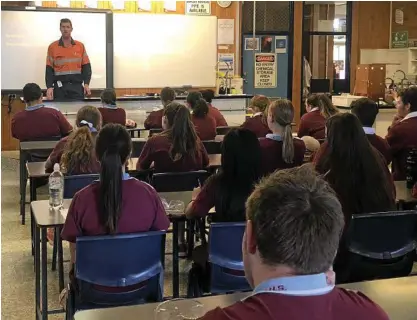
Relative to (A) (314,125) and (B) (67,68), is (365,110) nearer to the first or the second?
(A) (314,125)

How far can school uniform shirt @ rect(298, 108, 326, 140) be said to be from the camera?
229 inches

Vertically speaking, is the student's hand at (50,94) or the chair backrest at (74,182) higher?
the student's hand at (50,94)

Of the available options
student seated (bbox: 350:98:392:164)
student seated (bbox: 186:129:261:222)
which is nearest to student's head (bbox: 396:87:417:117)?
student seated (bbox: 350:98:392:164)

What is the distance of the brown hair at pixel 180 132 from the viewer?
4.27m

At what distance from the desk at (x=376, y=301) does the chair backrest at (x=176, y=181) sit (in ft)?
6.39

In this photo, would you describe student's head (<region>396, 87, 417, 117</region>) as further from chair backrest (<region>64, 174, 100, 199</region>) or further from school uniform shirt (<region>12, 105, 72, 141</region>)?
school uniform shirt (<region>12, 105, 72, 141</region>)

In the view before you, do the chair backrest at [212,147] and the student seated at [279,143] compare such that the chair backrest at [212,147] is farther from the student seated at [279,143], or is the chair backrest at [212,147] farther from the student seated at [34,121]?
the student seated at [34,121]

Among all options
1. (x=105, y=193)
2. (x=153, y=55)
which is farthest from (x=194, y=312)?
(x=153, y=55)

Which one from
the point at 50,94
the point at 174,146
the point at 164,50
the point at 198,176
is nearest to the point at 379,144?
the point at 198,176

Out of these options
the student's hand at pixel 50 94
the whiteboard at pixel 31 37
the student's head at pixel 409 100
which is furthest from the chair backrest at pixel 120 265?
the whiteboard at pixel 31 37

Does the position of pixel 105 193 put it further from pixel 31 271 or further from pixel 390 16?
pixel 390 16

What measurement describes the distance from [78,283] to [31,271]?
6.31ft

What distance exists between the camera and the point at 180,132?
4.27 m

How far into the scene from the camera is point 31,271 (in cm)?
435
